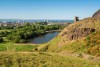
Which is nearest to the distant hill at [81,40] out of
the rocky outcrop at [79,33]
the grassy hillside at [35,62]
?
the rocky outcrop at [79,33]

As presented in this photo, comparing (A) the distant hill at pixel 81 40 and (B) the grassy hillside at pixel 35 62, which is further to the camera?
(A) the distant hill at pixel 81 40

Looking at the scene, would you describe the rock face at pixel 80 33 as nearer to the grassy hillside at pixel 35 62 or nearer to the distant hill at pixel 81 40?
the distant hill at pixel 81 40

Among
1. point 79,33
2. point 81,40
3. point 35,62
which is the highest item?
point 35,62

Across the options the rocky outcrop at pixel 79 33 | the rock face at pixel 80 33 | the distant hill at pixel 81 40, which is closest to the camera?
the distant hill at pixel 81 40

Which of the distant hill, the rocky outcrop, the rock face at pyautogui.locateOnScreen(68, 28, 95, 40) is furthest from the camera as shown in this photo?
the rocky outcrop

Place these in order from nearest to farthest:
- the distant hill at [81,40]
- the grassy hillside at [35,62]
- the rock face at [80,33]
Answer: the grassy hillside at [35,62] < the distant hill at [81,40] < the rock face at [80,33]

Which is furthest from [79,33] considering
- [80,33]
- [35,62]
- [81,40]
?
[35,62]

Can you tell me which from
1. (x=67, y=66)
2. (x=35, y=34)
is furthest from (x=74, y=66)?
(x=35, y=34)

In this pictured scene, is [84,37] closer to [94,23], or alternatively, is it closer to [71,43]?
[71,43]

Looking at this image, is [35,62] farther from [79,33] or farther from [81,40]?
[79,33]

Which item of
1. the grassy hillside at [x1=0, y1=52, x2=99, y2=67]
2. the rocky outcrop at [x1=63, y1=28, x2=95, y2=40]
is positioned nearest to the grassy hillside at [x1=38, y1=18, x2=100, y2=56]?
the rocky outcrop at [x1=63, y1=28, x2=95, y2=40]

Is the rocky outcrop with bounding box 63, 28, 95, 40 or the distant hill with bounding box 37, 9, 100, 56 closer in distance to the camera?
the distant hill with bounding box 37, 9, 100, 56

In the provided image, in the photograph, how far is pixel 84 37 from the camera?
197 ft

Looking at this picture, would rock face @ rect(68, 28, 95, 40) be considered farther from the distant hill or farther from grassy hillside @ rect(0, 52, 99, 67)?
grassy hillside @ rect(0, 52, 99, 67)
